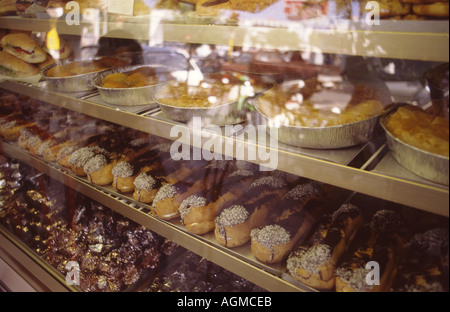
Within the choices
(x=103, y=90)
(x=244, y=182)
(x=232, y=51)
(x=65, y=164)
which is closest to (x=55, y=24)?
(x=103, y=90)

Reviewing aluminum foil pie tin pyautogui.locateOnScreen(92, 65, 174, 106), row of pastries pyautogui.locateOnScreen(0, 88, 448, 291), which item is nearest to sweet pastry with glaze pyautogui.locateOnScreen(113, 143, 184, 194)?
row of pastries pyautogui.locateOnScreen(0, 88, 448, 291)

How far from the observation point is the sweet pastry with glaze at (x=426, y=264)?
0.93 metres

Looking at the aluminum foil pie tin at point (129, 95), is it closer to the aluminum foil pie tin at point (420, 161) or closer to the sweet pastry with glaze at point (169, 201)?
the sweet pastry with glaze at point (169, 201)

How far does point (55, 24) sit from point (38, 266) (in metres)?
1.31

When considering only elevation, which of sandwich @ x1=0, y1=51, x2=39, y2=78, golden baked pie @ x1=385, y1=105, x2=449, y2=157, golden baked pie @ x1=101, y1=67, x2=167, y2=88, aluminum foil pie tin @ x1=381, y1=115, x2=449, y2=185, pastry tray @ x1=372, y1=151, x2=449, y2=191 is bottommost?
pastry tray @ x1=372, y1=151, x2=449, y2=191

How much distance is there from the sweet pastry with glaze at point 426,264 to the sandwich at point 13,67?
222 cm

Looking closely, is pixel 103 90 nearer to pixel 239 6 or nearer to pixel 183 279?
pixel 239 6

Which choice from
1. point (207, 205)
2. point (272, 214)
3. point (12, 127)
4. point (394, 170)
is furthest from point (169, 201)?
point (12, 127)

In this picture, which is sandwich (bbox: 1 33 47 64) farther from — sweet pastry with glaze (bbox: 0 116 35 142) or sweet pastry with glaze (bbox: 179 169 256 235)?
sweet pastry with glaze (bbox: 179 169 256 235)

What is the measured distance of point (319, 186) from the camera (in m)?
1.40

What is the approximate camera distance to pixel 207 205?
4.58 ft

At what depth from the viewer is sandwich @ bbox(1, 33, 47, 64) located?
2.09 m

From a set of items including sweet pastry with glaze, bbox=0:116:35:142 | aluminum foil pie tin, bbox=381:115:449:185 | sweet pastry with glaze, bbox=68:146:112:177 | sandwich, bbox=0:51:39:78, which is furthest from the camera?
sweet pastry with glaze, bbox=0:116:35:142

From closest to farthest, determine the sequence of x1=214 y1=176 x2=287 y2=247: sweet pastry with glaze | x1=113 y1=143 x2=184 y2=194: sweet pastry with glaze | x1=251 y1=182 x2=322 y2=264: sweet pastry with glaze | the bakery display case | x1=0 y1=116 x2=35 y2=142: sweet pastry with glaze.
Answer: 1. the bakery display case
2. x1=251 y1=182 x2=322 y2=264: sweet pastry with glaze
3. x1=214 y1=176 x2=287 y2=247: sweet pastry with glaze
4. x1=113 y1=143 x2=184 y2=194: sweet pastry with glaze
5. x1=0 y1=116 x2=35 y2=142: sweet pastry with glaze
